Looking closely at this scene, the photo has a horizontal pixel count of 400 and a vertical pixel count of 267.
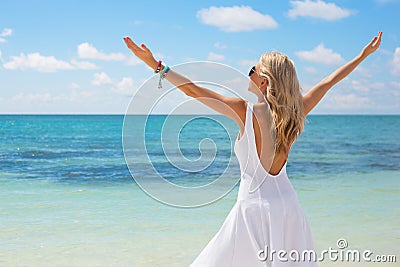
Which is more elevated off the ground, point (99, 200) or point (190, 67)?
point (190, 67)

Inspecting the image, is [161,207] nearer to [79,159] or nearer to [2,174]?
[2,174]

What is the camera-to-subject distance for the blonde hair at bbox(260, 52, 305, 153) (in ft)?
9.58

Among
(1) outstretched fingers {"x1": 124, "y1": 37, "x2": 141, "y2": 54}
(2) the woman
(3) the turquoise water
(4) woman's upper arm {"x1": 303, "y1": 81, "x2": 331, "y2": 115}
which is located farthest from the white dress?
(1) outstretched fingers {"x1": 124, "y1": 37, "x2": 141, "y2": 54}

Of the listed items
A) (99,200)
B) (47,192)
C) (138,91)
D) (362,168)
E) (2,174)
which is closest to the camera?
(138,91)

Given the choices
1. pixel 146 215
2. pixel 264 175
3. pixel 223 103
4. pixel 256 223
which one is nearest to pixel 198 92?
pixel 223 103

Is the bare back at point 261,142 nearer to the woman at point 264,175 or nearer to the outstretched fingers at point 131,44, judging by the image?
the woman at point 264,175

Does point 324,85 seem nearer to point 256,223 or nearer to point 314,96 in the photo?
point 314,96

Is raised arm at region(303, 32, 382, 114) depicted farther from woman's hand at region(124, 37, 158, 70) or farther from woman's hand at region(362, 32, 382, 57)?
woman's hand at region(124, 37, 158, 70)

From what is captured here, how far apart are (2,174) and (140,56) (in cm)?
1209

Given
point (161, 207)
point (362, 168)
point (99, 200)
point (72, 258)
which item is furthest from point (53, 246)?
point (362, 168)

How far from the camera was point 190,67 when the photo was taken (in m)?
2.89

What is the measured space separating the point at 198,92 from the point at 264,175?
2.12ft

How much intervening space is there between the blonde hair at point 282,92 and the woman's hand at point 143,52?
0.61 meters

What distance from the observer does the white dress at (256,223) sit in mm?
3070
